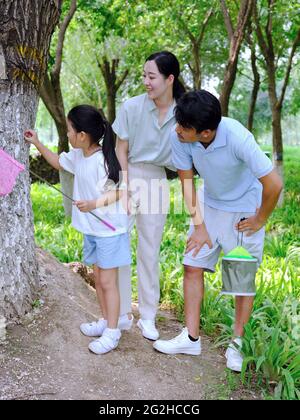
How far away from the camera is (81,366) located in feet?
10.0

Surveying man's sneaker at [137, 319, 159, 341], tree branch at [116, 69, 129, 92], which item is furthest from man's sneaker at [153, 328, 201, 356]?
tree branch at [116, 69, 129, 92]

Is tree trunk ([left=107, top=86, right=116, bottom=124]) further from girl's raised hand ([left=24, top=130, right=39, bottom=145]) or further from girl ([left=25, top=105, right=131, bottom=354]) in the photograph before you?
girl ([left=25, top=105, right=131, bottom=354])

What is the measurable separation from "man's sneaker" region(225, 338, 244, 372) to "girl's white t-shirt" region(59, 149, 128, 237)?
2.93ft

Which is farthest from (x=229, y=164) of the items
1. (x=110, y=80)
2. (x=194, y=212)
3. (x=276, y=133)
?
(x=110, y=80)

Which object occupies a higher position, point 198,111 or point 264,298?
point 198,111

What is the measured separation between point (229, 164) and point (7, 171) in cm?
116

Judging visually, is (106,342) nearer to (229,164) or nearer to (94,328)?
(94,328)

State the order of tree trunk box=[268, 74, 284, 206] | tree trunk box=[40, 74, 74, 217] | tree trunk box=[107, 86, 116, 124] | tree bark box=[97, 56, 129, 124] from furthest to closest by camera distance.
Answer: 1. tree bark box=[97, 56, 129, 124]
2. tree trunk box=[107, 86, 116, 124]
3. tree trunk box=[268, 74, 284, 206]
4. tree trunk box=[40, 74, 74, 217]

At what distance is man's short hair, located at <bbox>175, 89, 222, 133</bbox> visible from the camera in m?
2.83

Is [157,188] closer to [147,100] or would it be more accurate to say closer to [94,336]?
[147,100]

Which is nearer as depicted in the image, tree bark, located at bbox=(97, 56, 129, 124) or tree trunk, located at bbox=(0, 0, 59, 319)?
tree trunk, located at bbox=(0, 0, 59, 319)

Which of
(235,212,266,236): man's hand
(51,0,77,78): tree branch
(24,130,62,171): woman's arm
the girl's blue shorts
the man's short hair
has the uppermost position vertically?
(51,0,77,78): tree branch

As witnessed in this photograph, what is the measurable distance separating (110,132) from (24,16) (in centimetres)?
79

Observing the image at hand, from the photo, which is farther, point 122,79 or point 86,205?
point 122,79
